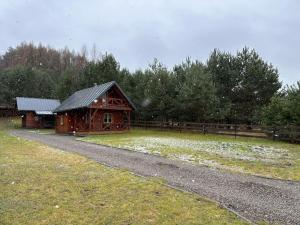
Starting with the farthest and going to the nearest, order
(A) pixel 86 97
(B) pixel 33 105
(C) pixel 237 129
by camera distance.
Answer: (B) pixel 33 105, (A) pixel 86 97, (C) pixel 237 129

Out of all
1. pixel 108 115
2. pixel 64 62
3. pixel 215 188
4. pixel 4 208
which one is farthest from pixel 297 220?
pixel 64 62

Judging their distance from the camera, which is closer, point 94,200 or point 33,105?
point 94,200

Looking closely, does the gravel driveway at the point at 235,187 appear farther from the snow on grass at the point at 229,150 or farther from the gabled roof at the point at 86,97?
the gabled roof at the point at 86,97

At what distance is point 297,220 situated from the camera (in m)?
6.47

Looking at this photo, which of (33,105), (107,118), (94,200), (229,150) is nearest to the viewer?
(94,200)

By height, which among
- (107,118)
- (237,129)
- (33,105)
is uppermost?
(33,105)

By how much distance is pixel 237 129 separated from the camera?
30.3 metres

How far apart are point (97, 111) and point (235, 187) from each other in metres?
25.6

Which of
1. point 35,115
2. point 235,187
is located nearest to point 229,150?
point 235,187

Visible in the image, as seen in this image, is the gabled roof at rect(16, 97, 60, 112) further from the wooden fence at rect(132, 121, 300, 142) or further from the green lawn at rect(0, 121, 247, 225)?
the green lawn at rect(0, 121, 247, 225)

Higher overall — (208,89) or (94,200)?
(208,89)

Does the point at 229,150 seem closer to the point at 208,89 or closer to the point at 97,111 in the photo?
the point at 208,89

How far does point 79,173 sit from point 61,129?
27.6m

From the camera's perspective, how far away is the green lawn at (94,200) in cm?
632
